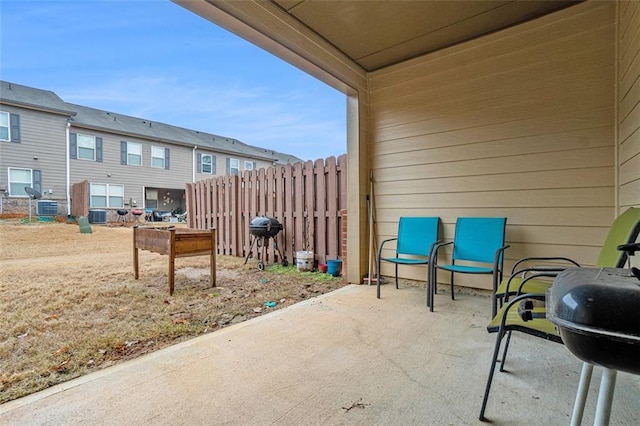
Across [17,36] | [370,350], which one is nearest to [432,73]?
[370,350]

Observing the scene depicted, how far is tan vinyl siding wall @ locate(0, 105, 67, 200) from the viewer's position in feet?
35.3

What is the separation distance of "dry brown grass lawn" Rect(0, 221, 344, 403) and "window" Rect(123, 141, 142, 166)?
8.99m

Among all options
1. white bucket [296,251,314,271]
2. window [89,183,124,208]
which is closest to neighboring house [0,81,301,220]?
window [89,183,124,208]

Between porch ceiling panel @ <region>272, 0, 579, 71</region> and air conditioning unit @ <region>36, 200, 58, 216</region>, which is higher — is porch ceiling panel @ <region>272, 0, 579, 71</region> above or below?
above

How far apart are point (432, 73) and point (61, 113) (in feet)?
47.2

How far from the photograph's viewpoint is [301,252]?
15.5 ft

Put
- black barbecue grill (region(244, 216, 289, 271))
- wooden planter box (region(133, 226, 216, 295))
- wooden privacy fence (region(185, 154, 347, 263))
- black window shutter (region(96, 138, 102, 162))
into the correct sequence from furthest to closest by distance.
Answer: black window shutter (region(96, 138, 102, 162))
black barbecue grill (region(244, 216, 289, 271))
wooden privacy fence (region(185, 154, 347, 263))
wooden planter box (region(133, 226, 216, 295))

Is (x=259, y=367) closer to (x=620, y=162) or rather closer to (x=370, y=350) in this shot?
(x=370, y=350)

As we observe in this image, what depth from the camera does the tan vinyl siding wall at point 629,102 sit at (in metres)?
1.89

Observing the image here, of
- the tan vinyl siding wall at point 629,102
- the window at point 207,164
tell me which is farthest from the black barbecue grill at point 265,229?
the window at point 207,164

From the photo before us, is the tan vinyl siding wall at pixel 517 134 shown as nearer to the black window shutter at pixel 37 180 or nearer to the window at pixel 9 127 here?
the black window shutter at pixel 37 180

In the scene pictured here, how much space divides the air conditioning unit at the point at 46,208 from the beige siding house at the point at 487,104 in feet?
42.1

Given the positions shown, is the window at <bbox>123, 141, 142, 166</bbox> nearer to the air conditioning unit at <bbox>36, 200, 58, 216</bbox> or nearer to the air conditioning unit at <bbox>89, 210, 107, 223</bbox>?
the air conditioning unit at <bbox>89, 210, 107, 223</bbox>

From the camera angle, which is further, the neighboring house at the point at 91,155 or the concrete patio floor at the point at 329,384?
the neighboring house at the point at 91,155
